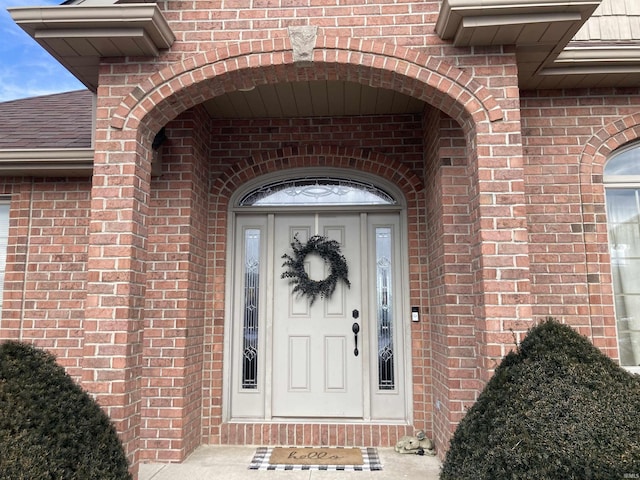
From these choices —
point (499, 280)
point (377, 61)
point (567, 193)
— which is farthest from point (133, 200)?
point (567, 193)

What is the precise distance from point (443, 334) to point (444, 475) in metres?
1.51

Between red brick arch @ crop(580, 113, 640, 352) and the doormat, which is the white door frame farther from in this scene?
red brick arch @ crop(580, 113, 640, 352)

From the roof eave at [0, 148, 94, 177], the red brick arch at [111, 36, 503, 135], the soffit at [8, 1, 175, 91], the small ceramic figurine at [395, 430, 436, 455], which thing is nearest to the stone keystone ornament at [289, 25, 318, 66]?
the red brick arch at [111, 36, 503, 135]

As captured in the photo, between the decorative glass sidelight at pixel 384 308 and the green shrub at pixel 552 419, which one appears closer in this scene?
the green shrub at pixel 552 419

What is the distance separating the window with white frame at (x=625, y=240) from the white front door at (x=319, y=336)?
92.4 inches

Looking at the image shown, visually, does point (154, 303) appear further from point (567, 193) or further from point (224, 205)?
point (567, 193)

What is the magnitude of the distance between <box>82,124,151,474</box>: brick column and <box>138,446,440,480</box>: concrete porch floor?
0.73m

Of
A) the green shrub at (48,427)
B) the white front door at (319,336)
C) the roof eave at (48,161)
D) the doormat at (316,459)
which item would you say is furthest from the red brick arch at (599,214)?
the roof eave at (48,161)

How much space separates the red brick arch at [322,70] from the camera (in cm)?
351

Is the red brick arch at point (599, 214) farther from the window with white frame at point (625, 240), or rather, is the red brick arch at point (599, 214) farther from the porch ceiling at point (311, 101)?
the porch ceiling at point (311, 101)

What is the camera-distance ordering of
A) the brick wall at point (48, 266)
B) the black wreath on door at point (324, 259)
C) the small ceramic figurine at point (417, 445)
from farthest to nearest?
the black wreath on door at point (324, 259) → the brick wall at point (48, 266) → the small ceramic figurine at point (417, 445)

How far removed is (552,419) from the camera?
2.44 meters

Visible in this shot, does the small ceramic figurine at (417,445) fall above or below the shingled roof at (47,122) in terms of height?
below

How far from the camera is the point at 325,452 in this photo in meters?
4.49
